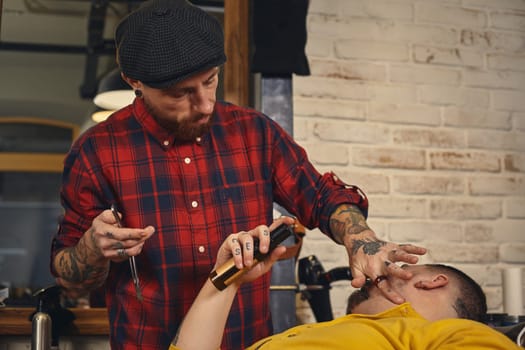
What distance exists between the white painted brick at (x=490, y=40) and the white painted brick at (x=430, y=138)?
38 cm

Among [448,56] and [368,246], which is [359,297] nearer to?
[368,246]

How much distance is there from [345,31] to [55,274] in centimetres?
146

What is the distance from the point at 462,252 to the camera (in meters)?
2.60

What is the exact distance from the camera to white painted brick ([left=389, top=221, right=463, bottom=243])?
8.33 feet

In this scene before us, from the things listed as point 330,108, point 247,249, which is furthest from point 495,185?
point 247,249

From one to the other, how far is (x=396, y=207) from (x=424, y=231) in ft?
0.49

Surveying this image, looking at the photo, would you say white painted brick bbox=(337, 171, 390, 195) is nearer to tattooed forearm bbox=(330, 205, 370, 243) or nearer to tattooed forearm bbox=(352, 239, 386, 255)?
tattooed forearm bbox=(330, 205, 370, 243)

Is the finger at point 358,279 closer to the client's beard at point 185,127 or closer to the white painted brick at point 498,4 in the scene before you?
the client's beard at point 185,127

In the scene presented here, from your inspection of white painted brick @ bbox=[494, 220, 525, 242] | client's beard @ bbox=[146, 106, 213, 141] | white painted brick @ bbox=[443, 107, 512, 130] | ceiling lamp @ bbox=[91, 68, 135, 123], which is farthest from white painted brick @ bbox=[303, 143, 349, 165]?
ceiling lamp @ bbox=[91, 68, 135, 123]

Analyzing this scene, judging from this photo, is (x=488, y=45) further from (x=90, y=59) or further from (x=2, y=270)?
(x=2, y=270)

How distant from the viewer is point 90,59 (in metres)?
5.18

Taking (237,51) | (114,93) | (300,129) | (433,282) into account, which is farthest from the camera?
(114,93)

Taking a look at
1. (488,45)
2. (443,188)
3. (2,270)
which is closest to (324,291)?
(443,188)

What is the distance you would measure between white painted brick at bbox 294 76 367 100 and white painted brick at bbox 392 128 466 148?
210 mm
